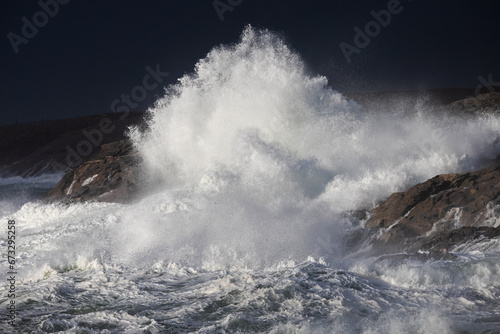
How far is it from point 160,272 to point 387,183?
18.1ft

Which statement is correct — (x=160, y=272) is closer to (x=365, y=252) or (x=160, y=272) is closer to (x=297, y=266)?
(x=297, y=266)

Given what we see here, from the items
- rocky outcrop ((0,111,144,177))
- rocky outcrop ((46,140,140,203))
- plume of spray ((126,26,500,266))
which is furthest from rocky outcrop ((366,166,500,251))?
rocky outcrop ((0,111,144,177))

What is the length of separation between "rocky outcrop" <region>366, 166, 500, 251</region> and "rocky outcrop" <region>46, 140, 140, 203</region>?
26.6 feet

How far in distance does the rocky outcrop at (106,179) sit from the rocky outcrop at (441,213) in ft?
26.6

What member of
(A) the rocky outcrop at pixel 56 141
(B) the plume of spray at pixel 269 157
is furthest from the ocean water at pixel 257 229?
(A) the rocky outcrop at pixel 56 141

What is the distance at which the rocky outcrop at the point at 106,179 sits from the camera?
14453mm

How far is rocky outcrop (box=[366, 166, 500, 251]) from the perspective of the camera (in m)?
7.73

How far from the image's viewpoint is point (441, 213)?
8336mm

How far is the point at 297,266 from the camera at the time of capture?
7371 millimetres

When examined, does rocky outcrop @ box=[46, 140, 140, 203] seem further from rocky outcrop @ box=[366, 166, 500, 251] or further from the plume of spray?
rocky outcrop @ box=[366, 166, 500, 251]

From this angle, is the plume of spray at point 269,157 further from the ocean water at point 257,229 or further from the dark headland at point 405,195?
the dark headland at point 405,195

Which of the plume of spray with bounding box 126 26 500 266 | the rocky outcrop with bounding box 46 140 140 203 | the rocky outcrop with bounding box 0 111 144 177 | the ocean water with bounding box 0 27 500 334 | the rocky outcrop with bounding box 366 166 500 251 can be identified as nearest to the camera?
the ocean water with bounding box 0 27 500 334

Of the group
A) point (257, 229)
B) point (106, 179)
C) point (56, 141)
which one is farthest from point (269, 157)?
point (56, 141)

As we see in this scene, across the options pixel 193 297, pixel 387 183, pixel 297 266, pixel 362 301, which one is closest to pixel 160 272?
pixel 193 297
